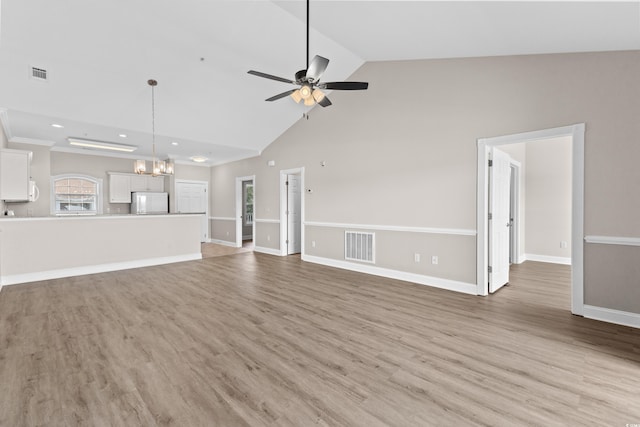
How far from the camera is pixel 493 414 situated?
5.65 feet

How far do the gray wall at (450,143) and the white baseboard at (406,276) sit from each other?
9 cm

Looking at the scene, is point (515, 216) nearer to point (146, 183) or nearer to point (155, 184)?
point (155, 184)

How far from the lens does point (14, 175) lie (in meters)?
4.98

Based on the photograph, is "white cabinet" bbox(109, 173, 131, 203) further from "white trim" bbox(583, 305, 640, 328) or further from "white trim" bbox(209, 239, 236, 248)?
"white trim" bbox(583, 305, 640, 328)

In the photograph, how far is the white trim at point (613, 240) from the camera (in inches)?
115

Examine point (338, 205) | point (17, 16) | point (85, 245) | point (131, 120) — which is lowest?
point (85, 245)

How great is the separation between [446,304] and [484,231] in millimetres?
1165

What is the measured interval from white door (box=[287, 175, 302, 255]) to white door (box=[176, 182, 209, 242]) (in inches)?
129

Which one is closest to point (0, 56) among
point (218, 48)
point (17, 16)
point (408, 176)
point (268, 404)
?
point (17, 16)

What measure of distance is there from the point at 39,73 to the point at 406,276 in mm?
6258

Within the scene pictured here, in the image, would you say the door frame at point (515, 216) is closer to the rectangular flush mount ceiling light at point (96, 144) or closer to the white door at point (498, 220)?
the white door at point (498, 220)

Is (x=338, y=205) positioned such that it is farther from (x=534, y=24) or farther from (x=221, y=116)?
(x=534, y=24)

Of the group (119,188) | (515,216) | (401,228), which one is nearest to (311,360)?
(401,228)

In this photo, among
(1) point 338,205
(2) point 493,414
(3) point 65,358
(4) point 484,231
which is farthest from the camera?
(1) point 338,205
